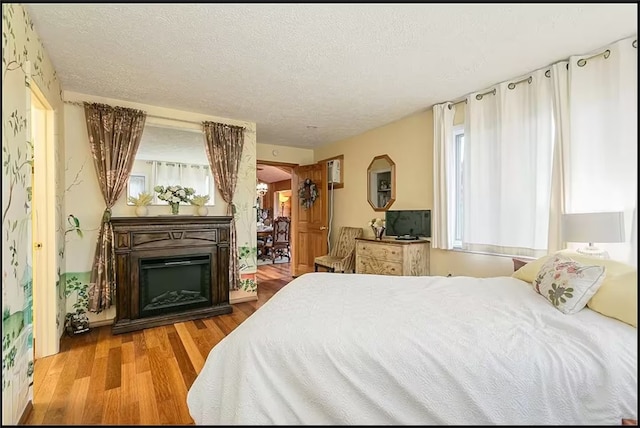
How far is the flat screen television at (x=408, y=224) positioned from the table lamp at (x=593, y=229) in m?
1.52

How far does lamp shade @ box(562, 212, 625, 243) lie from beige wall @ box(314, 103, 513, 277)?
0.86 meters

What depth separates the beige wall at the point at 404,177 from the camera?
324 cm

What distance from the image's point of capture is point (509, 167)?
2783mm

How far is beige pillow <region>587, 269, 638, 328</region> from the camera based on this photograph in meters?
1.33

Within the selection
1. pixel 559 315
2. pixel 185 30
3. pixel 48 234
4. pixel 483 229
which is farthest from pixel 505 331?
pixel 48 234

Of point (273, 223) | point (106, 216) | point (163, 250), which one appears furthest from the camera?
point (273, 223)

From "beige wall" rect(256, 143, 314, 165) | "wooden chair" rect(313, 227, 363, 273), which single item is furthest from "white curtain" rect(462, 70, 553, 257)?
"beige wall" rect(256, 143, 314, 165)

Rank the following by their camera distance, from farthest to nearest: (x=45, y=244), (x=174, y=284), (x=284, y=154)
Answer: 1. (x=284, y=154)
2. (x=174, y=284)
3. (x=45, y=244)

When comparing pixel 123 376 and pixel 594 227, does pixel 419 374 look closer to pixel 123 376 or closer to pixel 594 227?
pixel 594 227

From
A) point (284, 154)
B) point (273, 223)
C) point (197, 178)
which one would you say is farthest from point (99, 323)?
point (273, 223)

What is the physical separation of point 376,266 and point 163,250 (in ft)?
8.29

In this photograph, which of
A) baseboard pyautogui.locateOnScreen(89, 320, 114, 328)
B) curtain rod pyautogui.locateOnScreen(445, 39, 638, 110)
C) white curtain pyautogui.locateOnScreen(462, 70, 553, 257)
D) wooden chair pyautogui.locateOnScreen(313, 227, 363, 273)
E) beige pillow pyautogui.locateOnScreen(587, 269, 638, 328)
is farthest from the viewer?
wooden chair pyautogui.locateOnScreen(313, 227, 363, 273)

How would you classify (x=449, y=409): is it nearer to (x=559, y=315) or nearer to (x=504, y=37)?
(x=559, y=315)

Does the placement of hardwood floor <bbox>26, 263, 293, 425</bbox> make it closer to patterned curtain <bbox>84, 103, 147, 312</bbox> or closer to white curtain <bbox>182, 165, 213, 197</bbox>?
patterned curtain <bbox>84, 103, 147, 312</bbox>
